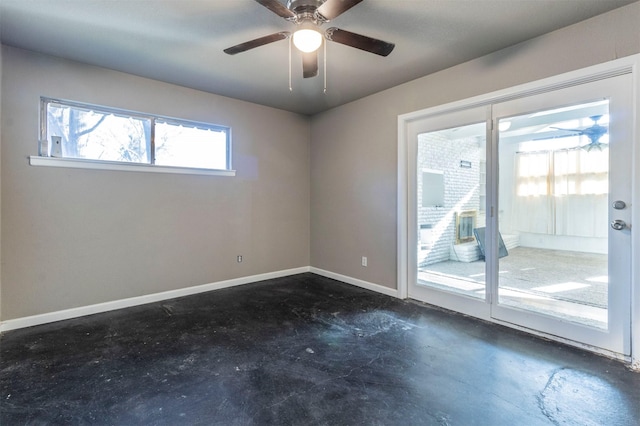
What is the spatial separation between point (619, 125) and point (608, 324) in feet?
4.91

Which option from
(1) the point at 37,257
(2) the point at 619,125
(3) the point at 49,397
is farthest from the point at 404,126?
(1) the point at 37,257

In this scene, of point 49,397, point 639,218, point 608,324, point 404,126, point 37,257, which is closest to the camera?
point 49,397

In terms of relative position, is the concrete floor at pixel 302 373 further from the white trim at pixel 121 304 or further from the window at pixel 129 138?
the window at pixel 129 138

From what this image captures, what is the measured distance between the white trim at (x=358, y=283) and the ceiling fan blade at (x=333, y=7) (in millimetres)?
2991

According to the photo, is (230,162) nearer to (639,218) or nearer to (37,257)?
(37,257)

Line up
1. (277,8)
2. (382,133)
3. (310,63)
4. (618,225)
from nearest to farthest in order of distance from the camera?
(277,8) → (618,225) → (310,63) → (382,133)

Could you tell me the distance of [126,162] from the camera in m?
3.35

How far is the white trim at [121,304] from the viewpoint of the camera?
2834 millimetres

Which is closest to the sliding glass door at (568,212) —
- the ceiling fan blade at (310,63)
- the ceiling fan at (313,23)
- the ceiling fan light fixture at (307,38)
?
the ceiling fan at (313,23)

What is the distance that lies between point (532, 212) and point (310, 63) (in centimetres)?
236

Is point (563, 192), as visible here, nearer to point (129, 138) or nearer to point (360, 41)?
point (360, 41)

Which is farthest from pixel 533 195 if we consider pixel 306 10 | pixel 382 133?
pixel 306 10

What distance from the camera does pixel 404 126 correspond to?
142 inches

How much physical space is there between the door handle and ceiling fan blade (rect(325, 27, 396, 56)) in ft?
6.94
